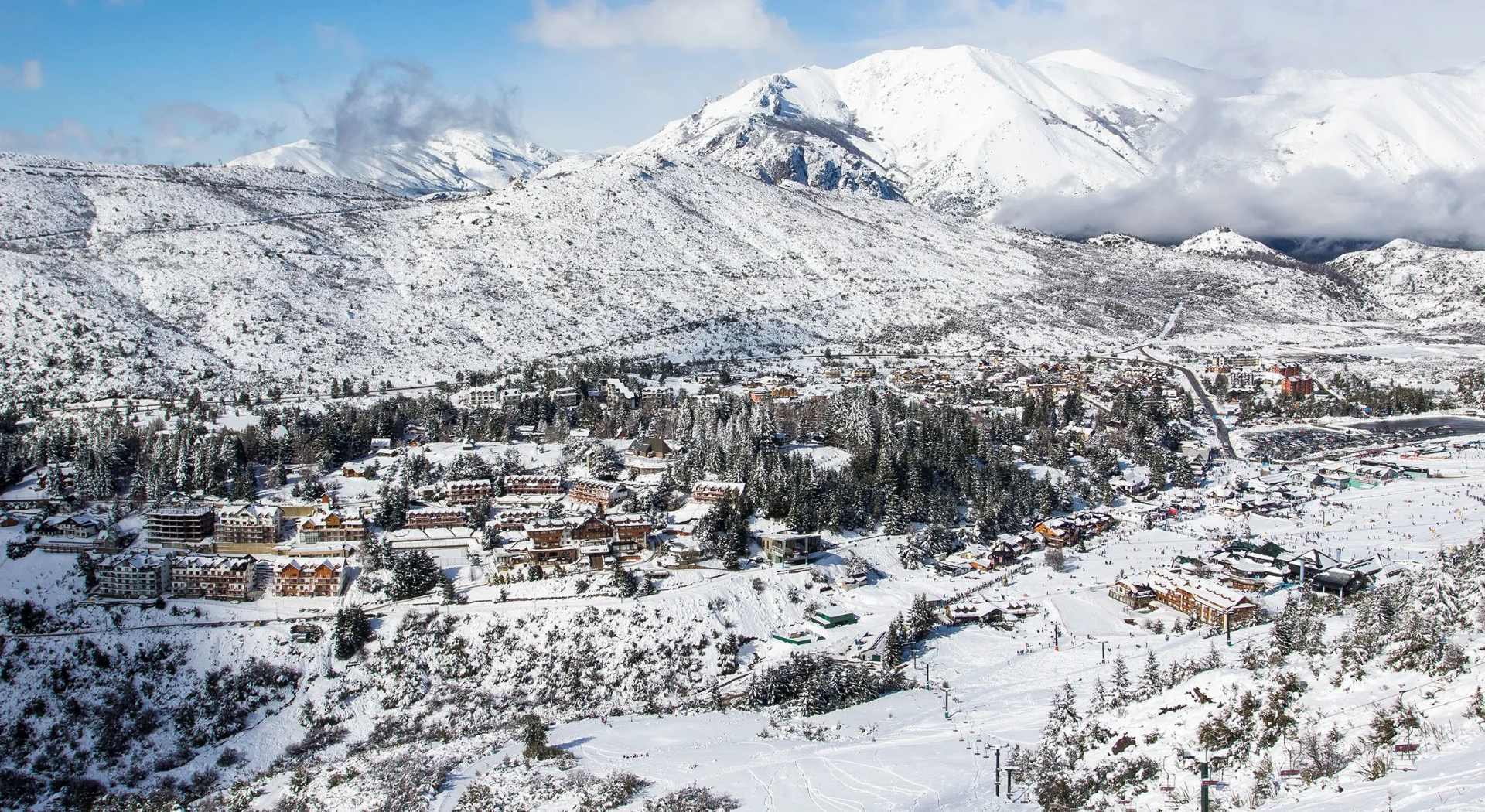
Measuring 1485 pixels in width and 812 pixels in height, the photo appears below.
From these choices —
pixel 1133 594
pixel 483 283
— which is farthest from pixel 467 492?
pixel 483 283

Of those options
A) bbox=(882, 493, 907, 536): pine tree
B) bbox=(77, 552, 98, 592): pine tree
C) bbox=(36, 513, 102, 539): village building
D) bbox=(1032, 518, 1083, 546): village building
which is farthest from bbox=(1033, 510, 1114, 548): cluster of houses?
bbox=(36, 513, 102, 539): village building

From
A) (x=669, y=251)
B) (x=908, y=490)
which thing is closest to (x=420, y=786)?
(x=908, y=490)

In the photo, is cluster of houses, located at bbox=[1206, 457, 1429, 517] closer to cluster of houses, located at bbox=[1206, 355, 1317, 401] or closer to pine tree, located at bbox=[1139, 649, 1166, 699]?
cluster of houses, located at bbox=[1206, 355, 1317, 401]

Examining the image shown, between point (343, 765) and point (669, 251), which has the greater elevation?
point (669, 251)

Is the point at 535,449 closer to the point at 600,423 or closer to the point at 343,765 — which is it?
the point at 600,423

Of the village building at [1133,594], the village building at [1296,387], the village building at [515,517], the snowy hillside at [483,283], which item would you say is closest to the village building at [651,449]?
the village building at [515,517]

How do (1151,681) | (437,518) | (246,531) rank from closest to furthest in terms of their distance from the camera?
(1151,681) → (246,531) → (437,518)

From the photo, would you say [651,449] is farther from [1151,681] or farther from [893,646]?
[1151,681]
